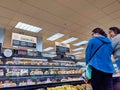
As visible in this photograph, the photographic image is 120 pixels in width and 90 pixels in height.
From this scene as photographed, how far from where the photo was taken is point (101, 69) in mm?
1667

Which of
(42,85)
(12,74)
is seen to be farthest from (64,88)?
(12,74)

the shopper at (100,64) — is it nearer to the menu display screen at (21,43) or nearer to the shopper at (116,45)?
the shopper at (116,45)

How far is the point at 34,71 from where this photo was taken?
373 cm

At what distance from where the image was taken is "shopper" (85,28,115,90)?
5.48ft

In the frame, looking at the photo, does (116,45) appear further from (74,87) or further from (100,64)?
(74,87)

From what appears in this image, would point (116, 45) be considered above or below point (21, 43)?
below

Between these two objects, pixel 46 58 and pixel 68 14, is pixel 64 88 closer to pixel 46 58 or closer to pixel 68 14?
pixel 46 58

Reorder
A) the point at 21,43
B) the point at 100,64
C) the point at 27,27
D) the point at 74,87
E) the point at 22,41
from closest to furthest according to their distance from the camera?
the point at 100,64
the point at 74,87
the point at 21,43
the point at 22,41
the point at 27,27

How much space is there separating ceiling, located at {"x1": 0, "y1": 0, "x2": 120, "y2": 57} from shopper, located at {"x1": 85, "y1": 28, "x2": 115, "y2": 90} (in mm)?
2986

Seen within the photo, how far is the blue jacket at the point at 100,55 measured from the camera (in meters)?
1.69

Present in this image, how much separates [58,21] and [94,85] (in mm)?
4754

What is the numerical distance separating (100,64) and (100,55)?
117 mm

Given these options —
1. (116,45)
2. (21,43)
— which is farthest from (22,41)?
(116,45)

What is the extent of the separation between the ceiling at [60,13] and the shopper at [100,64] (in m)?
2.99
